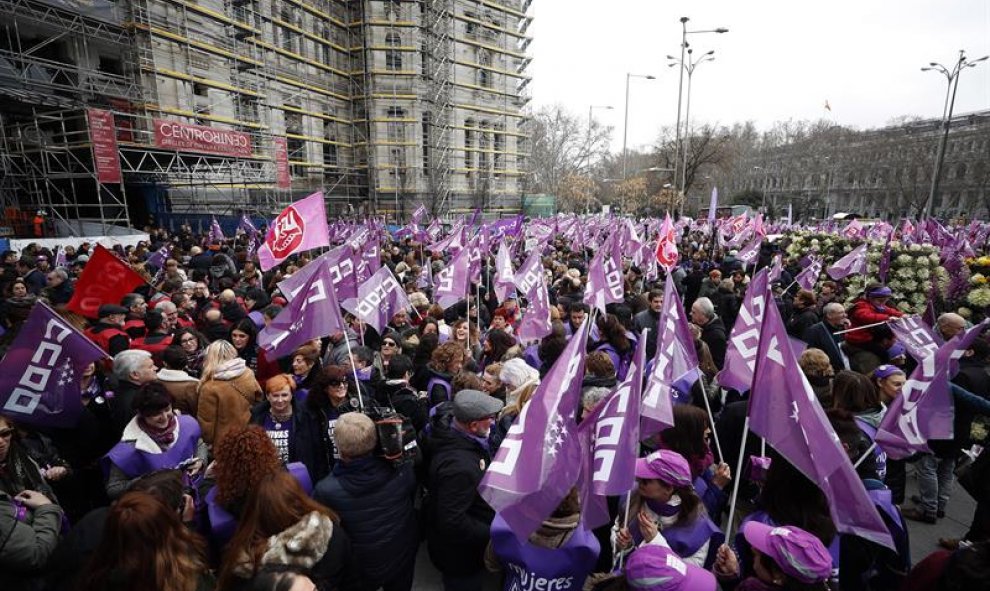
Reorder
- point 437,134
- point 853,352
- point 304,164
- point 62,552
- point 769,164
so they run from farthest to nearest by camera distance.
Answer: point 769,164 < point 437,134 < point 304,164 < point 853,352 < point 62,552

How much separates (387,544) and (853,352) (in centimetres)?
513

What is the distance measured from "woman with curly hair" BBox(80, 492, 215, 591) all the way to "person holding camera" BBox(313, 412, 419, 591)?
0.67 metres

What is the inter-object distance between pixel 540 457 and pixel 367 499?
98cm

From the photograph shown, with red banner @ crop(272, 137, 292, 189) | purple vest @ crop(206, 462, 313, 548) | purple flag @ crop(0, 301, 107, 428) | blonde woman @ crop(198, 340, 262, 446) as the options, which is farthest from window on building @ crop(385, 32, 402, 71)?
purple vest @ crop(206, 462, 313, 548)

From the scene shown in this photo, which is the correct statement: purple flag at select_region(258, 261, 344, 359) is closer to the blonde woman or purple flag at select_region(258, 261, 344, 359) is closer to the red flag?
the blonde woman

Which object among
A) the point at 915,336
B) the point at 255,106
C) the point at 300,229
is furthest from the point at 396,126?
the point at 915,336

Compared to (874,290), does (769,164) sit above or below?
above

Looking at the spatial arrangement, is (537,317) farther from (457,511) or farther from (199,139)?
(199,139)

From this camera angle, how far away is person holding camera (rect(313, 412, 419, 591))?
8.16ft

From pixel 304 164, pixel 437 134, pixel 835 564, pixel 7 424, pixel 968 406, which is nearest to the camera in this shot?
pixel 835 564

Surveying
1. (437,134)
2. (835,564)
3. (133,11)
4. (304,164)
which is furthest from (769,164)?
(835,564)

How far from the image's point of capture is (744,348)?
353 centimetres

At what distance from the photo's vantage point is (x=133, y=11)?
21359 mm

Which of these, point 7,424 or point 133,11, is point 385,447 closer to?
point 7,424
